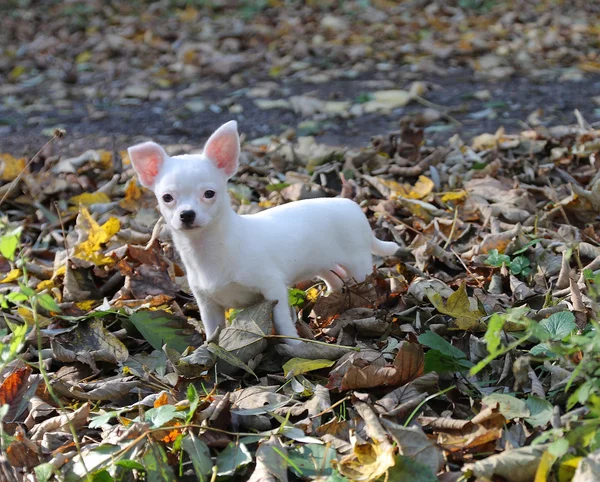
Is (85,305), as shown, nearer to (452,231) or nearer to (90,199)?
(90,199)

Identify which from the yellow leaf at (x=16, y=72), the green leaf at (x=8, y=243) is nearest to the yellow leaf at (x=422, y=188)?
the green leaf at (x=8, y=243)

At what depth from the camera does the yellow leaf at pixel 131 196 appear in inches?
159

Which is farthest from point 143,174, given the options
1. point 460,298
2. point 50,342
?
point 460,298

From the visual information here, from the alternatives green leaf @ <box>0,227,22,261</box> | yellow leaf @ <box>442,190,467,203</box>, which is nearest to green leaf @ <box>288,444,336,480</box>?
green leaf @ <box>0,227,22,261</box>

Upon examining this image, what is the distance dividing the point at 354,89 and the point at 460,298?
13.9 feet

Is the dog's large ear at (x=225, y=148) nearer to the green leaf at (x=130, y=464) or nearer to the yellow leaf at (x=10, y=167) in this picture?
the green leaf at (x=130, y=464)

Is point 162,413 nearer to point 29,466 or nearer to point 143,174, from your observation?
point 29,466

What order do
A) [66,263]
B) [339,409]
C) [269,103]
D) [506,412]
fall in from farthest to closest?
[269,103] → [66,263] → [339,409] → [506,412]

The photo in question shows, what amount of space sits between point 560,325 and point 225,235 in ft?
3.65

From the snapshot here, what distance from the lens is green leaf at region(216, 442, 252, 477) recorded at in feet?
6.69

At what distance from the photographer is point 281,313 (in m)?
2.65

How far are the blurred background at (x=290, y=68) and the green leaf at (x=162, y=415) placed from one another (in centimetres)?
320

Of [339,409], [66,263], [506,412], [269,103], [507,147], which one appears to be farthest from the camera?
[269,103]

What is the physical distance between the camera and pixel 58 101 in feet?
22.0
